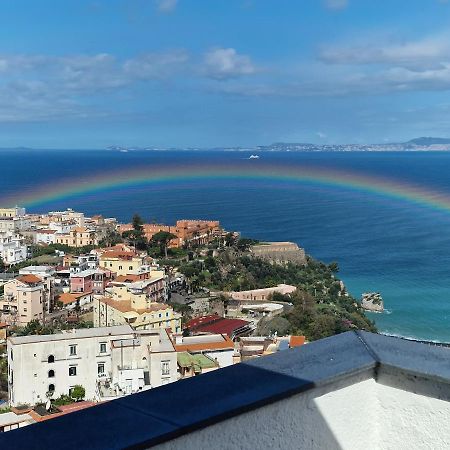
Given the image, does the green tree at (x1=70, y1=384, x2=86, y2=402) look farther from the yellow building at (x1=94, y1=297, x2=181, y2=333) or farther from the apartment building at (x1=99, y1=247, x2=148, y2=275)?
the apartment building at (x1=99, y1=247, x2=148, y2=275)

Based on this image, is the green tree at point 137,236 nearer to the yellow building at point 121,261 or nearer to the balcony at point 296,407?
the yellow building at point 121,261

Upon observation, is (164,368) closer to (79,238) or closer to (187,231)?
(187,231)

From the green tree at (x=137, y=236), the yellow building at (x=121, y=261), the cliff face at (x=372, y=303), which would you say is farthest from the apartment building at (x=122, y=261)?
the cliff face at (x=372, y=303)

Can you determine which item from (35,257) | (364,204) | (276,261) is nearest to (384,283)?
(276,261)

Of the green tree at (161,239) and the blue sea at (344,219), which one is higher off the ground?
the green tree at (161,239)

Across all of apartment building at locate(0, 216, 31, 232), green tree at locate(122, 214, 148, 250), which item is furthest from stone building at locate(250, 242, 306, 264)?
apartment building at locate(0, 216, 31, 232)

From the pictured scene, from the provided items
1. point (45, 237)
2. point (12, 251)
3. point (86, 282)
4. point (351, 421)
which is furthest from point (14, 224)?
point (351, 421)

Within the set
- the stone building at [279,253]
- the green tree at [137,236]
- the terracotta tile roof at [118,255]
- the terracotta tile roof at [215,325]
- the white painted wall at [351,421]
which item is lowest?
the stone building at [279,253]
